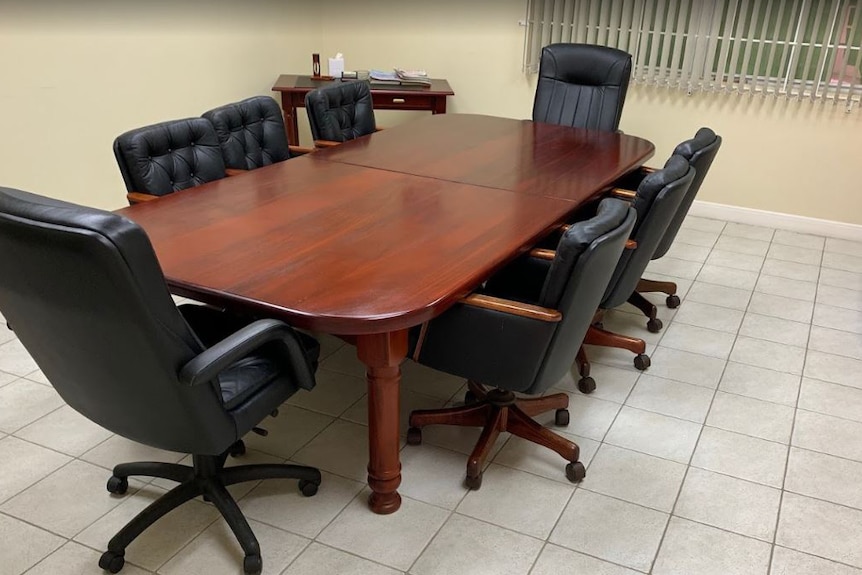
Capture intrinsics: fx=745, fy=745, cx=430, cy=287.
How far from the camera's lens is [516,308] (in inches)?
81.7

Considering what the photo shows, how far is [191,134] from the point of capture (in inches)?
119

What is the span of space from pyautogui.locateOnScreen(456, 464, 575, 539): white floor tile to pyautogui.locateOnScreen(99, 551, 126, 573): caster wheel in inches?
37.7

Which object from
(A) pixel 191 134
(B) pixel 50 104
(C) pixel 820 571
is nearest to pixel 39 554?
(A) pixel 191 134

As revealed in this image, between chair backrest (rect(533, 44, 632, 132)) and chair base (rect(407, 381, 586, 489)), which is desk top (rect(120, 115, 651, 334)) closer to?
chair base (rect(407, 381, 586, 489))

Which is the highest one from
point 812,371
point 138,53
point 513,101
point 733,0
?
point 733,0

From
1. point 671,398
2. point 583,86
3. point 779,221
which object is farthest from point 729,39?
point 671,398

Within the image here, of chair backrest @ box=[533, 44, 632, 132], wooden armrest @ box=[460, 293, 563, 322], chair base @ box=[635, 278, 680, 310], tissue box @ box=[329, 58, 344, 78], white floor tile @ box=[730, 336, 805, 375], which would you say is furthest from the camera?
tissue box @ box=[329, 58, 344, 78]

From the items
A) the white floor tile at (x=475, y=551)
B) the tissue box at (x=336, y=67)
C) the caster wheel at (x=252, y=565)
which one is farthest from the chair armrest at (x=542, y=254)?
the tissue box at (x=336, y=67)

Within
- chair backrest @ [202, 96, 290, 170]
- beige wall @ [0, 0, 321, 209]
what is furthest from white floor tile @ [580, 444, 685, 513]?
beige wall @ [0, 0, 321, 209]

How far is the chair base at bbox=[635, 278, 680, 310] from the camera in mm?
3654

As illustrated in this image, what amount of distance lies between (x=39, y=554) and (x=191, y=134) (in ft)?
5.47

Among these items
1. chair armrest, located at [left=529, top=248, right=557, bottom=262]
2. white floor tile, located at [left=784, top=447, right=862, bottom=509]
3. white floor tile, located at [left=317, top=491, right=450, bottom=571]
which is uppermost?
chair armrest, located at [left=529, top=248, right=557, bottom=262]

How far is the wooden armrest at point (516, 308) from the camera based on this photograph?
2.04 metres

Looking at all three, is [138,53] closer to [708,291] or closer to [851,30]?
[708,291]
